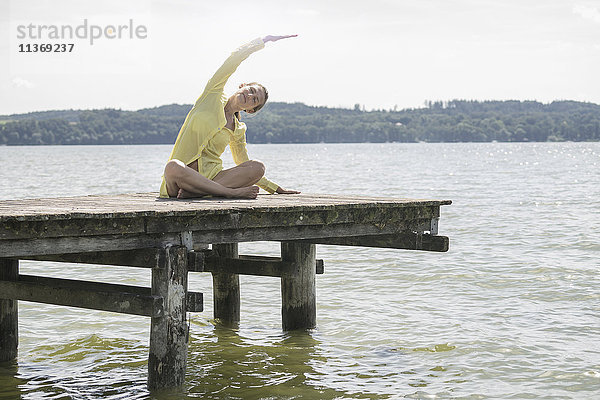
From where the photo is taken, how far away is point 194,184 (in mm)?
8164

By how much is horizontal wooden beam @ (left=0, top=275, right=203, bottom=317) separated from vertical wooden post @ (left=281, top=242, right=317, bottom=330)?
7.23 ft

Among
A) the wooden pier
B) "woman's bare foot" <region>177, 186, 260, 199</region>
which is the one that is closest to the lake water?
the wooden pier

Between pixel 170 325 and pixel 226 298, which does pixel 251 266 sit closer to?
pixel 226 298

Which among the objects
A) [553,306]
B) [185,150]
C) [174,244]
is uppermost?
[185,150]

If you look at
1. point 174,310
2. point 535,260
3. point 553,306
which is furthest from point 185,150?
point 535,260

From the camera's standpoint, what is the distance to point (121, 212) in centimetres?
625

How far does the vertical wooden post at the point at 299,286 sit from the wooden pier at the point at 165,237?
32 mm

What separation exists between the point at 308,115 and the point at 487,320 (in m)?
156

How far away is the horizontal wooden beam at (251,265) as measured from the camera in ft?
30.1

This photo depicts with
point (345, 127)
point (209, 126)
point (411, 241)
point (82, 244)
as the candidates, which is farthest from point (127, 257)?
point (345, 127)

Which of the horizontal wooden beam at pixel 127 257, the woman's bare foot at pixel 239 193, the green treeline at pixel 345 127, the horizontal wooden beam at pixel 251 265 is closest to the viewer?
the horizontal wooden beam at pixel 127 257

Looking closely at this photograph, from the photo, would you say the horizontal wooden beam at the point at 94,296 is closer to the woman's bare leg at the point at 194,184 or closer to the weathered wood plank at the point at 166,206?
the weathered wood plank at the point at 166,206

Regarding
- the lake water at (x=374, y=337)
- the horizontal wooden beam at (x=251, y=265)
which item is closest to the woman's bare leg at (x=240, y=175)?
the horizontal wooden beam at (x=251, y=265)

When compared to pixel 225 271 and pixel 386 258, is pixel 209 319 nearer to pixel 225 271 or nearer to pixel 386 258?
pixel 225 271
